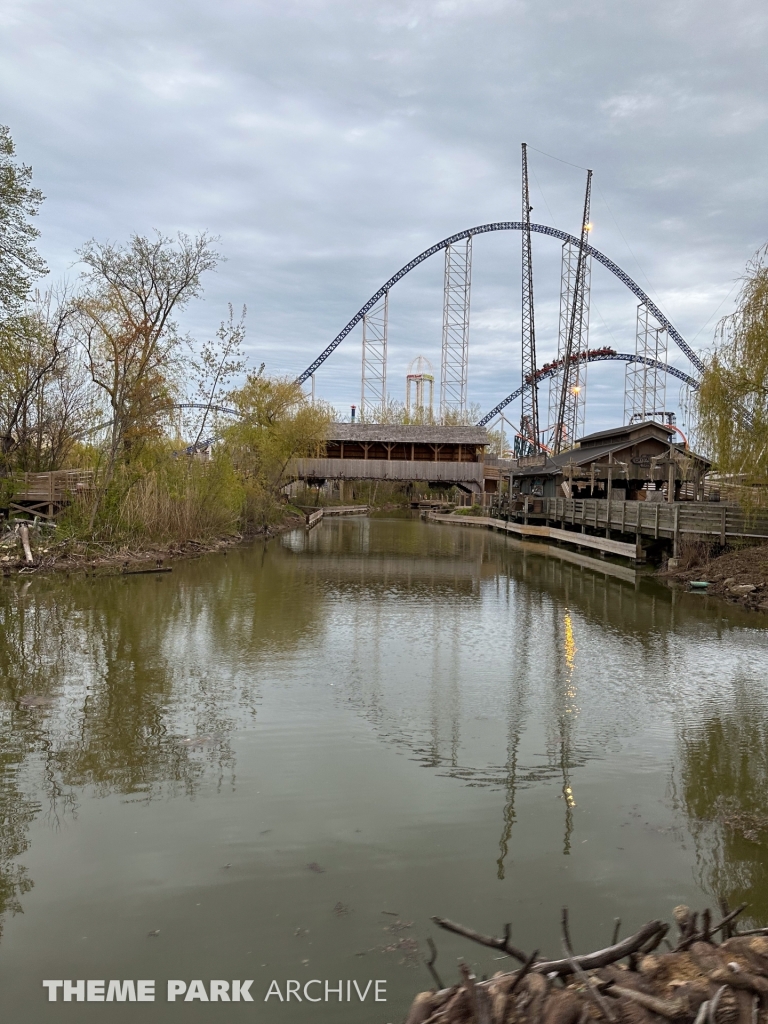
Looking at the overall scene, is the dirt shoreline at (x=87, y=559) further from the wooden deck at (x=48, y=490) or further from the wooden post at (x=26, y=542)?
the wooden deck at (x=48, y=490)

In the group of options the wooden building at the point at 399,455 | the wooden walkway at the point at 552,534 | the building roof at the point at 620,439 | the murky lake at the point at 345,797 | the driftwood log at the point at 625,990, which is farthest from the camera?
the wooden building at the point at 399,455

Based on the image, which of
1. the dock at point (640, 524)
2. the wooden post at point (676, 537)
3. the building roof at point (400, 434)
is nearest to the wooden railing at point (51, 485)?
the dock at point (640, 524)

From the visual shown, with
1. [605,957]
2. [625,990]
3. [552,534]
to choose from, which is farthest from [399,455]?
[625,990]

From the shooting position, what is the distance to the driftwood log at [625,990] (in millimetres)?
2408

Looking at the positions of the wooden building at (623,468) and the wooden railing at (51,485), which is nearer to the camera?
the wooden railing at (51,485)

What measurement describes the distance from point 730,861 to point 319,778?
2.98 m

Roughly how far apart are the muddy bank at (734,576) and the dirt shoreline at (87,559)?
12854mm

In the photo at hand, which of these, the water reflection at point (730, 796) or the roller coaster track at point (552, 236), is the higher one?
the roller coaster track at point (552, 236)

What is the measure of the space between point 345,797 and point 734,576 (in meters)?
13.9

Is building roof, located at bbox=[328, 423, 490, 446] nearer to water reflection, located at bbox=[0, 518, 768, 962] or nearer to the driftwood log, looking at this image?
water reflection, located at bbox=[0, 518, 768, 962]

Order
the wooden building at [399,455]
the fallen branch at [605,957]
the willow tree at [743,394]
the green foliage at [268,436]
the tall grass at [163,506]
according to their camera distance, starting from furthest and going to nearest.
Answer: the wooden building at [399,455], the green foliage at [268,436], the tall grass at [163,506], the willow tree at [743,394], the fallen branch at [605,957]

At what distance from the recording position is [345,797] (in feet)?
18.5

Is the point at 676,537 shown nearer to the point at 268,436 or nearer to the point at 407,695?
the point at 407,695

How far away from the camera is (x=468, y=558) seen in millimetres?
25469
